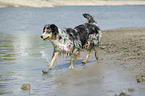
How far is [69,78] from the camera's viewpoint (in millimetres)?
8383

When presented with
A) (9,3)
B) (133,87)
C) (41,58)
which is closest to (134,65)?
(133,87)

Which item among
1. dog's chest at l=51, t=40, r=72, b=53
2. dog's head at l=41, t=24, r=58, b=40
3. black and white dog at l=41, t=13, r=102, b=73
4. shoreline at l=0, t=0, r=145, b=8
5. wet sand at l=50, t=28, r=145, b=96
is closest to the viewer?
wet sand at l=50, t=28, r=145, b=96

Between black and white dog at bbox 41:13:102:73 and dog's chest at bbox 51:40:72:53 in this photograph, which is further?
dog's chest at bbox 51:40:72:53

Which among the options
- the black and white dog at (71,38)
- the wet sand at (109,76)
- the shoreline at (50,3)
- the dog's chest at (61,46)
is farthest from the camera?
the shoreline at (50,3)

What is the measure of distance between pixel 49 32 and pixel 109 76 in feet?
6.70

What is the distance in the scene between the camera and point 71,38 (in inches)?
376

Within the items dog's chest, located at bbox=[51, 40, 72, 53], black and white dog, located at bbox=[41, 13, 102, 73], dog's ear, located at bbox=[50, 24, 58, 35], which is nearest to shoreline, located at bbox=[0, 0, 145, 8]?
black and white dog, located at bbox=[41, 13, 102, 73]

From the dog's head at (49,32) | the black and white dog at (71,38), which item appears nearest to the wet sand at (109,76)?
the black and white dog at (71,38)

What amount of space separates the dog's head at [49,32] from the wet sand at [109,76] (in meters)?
1.15

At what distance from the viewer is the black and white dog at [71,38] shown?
885 cm

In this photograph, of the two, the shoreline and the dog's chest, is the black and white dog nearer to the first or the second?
the dog's chest

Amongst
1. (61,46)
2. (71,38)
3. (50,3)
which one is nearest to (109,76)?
(61,46)

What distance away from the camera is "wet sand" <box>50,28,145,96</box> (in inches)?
263

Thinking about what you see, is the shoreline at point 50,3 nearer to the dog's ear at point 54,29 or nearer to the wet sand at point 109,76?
the wet sand at point 109,76
